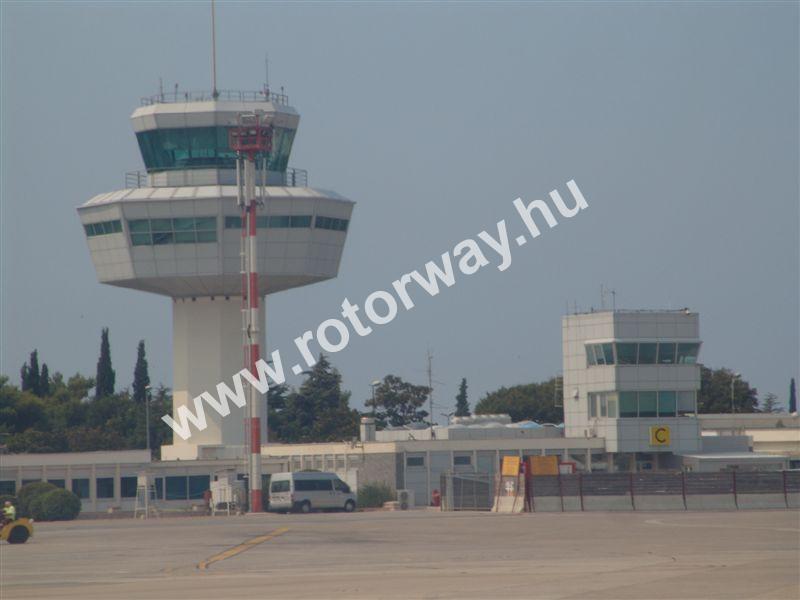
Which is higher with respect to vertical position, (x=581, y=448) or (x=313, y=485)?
(x=581, y=448)

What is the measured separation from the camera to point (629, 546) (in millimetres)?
39625

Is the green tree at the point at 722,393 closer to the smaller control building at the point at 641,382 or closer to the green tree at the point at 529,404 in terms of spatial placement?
the green tree at the point at 529,404

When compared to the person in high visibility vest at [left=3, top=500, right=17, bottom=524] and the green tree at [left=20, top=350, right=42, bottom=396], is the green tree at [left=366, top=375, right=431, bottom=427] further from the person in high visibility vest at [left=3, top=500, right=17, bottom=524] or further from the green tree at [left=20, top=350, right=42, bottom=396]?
the person in high visibility vest at [left=3, top=500, right=17, bottom=524]

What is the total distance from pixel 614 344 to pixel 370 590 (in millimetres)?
61845

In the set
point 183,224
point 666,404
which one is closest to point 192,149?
point 183,224

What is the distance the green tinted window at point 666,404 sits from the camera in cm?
9062

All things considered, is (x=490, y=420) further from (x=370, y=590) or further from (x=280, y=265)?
(x=370, y=590)

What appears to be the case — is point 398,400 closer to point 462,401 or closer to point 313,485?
point 462,401

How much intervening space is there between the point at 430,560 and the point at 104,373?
126m

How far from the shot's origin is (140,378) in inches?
6373

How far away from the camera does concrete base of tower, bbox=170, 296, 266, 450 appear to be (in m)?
100

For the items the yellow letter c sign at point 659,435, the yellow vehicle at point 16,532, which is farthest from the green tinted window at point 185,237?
the yellow vehicle at point 16,532

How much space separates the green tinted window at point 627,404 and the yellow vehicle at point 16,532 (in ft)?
159

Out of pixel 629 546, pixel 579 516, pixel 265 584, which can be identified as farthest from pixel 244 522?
pixel 265 584
